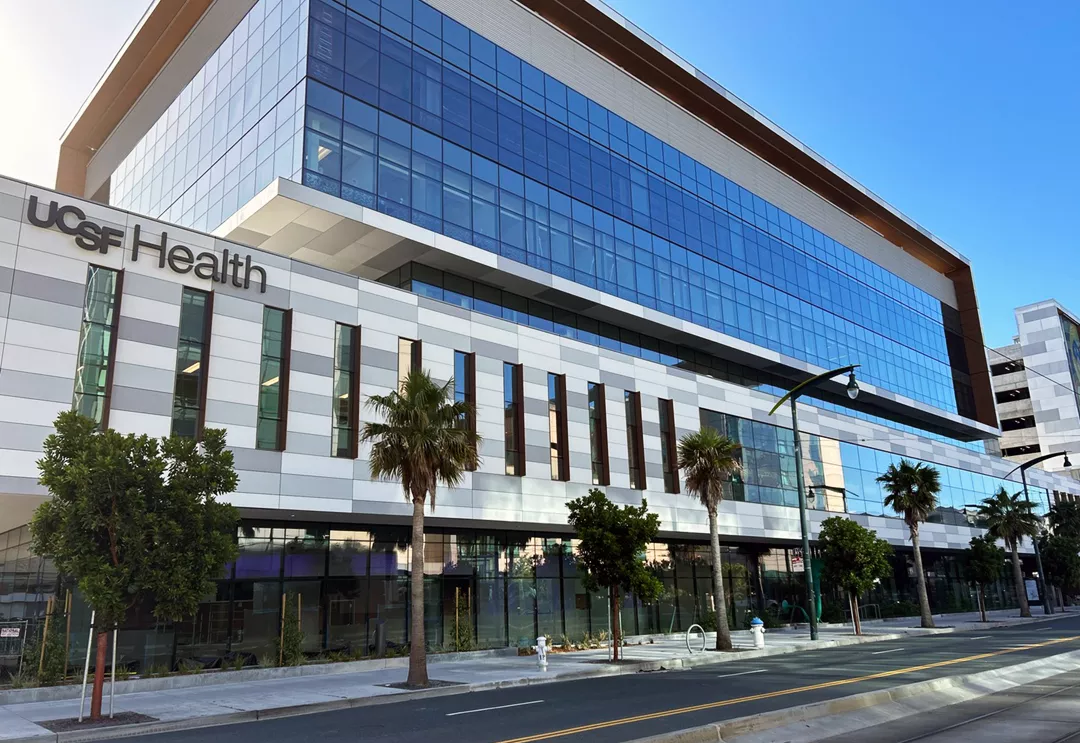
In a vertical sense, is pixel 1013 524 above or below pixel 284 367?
below

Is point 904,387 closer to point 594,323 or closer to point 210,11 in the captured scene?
→ point 594,323

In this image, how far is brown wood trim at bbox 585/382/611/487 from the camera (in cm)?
3819

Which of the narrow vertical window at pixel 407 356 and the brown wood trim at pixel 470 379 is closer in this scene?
the narrow vertical window at pixel 407 356

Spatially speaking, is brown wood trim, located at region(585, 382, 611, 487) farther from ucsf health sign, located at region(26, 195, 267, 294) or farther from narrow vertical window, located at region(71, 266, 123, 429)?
narrow vertical window, located at region(71, 266, 123, 429)

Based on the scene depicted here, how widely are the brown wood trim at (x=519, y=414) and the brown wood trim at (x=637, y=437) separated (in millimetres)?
7249

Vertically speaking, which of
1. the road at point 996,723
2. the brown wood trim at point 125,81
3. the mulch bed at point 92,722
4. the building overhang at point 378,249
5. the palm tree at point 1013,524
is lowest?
the road at point 996,723

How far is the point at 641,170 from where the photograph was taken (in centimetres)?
4828

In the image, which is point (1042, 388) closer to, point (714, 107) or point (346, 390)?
point (714, 107)

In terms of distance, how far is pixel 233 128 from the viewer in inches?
1483

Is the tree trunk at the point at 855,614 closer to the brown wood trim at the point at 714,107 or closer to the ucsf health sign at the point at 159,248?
the brown wood trim at the point at 714,107

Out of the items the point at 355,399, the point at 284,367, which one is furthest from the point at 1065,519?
the point at 284,367

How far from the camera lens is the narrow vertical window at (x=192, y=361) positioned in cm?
2530

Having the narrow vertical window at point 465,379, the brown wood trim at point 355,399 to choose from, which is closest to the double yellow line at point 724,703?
the brown wood trim at point 355,399

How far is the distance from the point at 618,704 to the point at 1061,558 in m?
68.0
